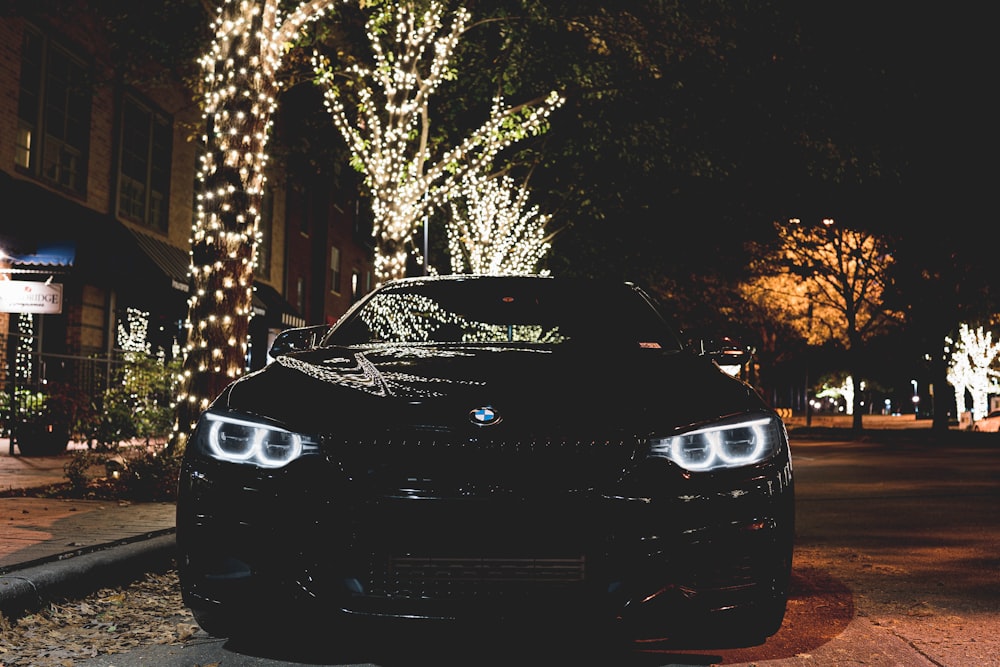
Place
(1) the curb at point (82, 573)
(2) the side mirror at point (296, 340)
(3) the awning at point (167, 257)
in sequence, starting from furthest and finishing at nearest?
(3) the awning at point (167, 257) < (2) the side mirror at point (296, 340) < (1) the curb at point (82, 573)

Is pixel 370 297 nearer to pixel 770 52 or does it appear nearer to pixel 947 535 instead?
pixel 947 535

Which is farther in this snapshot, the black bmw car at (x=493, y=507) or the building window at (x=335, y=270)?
the building window at (x=335, y=270)

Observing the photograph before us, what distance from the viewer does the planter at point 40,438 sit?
13633 mm

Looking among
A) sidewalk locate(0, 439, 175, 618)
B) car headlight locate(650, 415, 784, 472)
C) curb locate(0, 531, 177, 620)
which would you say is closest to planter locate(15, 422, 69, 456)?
sidewalk locate(0, 439, 175, 618)

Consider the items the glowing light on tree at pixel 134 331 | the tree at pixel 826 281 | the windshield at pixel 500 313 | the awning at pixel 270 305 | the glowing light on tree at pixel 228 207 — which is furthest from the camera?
the tree at pixel 826 281

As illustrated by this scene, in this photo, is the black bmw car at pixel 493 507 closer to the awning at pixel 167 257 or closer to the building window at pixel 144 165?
the awning at pixel 167 257

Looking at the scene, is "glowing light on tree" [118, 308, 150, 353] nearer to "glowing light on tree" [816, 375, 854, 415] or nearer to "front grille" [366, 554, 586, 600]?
"front grille" [366, 554, 586, 600]

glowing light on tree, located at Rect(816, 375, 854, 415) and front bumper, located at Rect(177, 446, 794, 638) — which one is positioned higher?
glowing light on tree, located at Rect(816, 375, 854, 415)

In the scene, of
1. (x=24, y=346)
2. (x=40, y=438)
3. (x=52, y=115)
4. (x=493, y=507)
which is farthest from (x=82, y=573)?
(x=52, y=115)

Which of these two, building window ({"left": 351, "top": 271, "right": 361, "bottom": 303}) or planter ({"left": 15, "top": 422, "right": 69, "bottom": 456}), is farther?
building window ({"left": 351, "top": 271, "right": 361, "bottom": 303})

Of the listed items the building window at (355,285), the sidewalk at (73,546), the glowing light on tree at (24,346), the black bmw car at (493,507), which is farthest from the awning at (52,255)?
the building window at (355,285)

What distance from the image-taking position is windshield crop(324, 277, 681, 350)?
17.1ft

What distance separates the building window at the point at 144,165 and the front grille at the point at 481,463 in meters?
18.2

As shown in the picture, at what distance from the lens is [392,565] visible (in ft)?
10.4
